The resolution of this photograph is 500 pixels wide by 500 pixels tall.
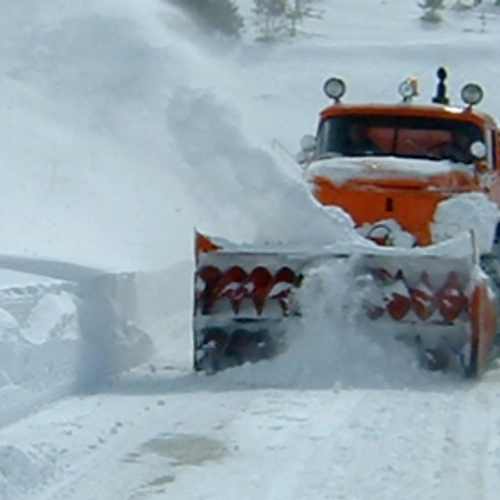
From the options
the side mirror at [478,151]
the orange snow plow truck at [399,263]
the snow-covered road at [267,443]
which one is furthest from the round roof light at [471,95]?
the snow-covered road at [267,443]

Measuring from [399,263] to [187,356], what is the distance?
1949 millimetres

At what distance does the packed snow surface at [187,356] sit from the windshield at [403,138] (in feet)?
1.66

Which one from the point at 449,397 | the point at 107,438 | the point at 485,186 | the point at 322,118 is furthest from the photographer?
the point at 322,118

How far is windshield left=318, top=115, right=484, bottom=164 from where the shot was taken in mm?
11039

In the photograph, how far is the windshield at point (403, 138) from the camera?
11039 mm

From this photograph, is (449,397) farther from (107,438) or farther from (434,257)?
(107,438)

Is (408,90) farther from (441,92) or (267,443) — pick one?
(267,443)

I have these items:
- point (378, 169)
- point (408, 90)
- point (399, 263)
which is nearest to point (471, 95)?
point (408, 90)

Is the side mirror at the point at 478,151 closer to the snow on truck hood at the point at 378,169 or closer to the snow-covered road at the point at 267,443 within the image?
the snow on truck hood at the point at 378,169

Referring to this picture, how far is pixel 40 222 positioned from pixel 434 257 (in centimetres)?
818

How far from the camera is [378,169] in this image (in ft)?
34.1

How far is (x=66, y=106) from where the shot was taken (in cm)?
2775

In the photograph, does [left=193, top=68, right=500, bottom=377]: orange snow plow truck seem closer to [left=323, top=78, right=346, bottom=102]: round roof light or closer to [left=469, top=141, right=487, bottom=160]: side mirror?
[left=469, top=141, right=487, bottom=160]: side mirror

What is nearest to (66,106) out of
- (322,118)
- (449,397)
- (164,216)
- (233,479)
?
(164,216)
